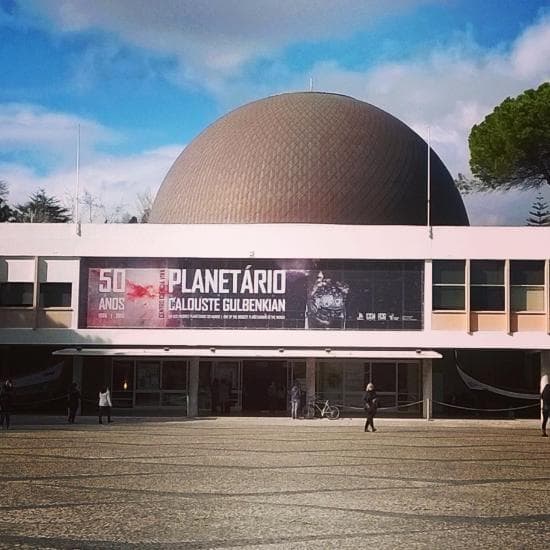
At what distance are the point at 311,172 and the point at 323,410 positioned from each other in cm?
1167

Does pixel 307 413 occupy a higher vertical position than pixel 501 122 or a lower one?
lower

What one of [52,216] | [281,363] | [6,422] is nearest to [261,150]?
[281,363]

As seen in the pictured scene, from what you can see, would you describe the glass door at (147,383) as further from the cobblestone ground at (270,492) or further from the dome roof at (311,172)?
the cobblestone ground at (270,492)

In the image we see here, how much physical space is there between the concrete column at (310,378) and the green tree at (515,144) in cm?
1464

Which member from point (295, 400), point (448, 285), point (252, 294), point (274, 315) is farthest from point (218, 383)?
point (448, 285)

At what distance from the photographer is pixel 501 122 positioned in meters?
42.9

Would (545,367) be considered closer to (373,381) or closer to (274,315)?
(373,381)

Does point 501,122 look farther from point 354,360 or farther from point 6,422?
point 6,422

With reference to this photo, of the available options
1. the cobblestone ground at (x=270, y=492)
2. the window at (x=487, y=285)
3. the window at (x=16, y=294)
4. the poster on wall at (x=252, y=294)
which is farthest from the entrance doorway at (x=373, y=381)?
the cobblestone ground at (x=270, y=492)

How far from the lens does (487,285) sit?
117 ft

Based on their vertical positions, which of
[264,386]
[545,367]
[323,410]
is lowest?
[323,410]

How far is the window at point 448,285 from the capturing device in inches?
1401

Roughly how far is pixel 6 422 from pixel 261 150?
19016mm

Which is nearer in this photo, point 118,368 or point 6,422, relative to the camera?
point 6,422
